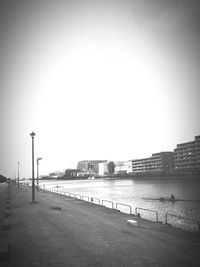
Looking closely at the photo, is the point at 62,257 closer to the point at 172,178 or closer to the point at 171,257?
the point at 171,257

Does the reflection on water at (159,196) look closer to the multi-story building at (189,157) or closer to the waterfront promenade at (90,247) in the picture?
the waterfront promenade at (90,247)

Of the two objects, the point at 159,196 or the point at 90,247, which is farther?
the point at 159,196

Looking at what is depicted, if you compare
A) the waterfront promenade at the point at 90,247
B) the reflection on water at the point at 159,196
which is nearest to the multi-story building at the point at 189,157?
the reflection on water at the point at 159,196

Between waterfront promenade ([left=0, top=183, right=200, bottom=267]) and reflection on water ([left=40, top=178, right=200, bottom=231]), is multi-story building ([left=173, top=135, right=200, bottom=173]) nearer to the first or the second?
reflection on water ([left=40, top=178, right=200, bottom=231])

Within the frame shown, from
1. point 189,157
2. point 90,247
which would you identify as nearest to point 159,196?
point 90,247

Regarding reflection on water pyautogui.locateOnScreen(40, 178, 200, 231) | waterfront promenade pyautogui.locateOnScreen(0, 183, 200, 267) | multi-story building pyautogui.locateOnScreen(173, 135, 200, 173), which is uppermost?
multi-story building pyautogui.locateOnScreen(173, 135, 200, 173)

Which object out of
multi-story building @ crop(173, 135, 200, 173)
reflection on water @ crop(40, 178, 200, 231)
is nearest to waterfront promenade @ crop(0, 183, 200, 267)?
reflection on water @ crop(40, 178, 200, 231)

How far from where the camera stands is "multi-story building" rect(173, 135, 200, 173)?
17750 cm

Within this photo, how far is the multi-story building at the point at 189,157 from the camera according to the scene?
582ft

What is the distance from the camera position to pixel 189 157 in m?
187

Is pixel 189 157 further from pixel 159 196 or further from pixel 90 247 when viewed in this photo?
pixel 90 247

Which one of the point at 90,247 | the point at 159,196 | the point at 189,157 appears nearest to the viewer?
the point at 90,247

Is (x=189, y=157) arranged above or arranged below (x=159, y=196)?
above

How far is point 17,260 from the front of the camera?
11633mm
